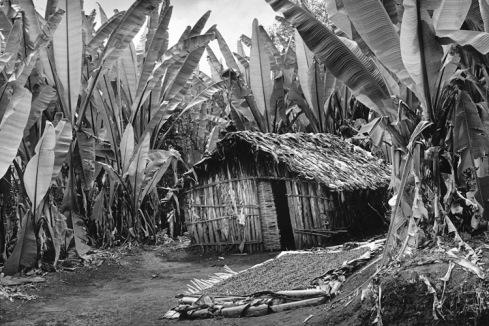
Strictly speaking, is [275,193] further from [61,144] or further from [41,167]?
[41,167]

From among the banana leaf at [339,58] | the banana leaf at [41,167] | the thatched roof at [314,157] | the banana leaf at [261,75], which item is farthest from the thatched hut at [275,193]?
the banana leaf at [41,167]

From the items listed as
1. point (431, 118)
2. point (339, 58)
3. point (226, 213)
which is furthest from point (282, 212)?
point (431, 118)

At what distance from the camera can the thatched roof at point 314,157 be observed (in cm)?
600

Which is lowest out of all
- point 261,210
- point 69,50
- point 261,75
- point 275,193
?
point 261,210

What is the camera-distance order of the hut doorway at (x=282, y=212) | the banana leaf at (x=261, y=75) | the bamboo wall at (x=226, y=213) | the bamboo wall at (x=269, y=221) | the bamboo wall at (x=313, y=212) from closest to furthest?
the bamboo wall at (x=313, y=212) < the bamboo wall at (x=269, y=221) < the bamboo wall at (x=226, y=213) < the hut doorway at (x=282, y=212) < the banana leaf at (x=261, y=75)

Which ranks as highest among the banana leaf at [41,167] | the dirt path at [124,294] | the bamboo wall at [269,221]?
the banana leaf at [41,167]

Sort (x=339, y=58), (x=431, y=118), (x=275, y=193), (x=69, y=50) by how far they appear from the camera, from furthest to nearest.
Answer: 1. (x=275, y=193)
2. (x=69, y=50)
3. (x=339, y=58)
4. (x=431, y=118)

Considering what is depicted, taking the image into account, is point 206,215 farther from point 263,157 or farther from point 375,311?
point 375,311

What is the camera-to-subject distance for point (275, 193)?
712cm

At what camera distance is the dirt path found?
3.66 m

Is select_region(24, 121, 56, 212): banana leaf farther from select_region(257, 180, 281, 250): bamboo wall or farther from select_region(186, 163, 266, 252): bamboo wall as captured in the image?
select_region(257, 180, 281, 250): bamboo wall

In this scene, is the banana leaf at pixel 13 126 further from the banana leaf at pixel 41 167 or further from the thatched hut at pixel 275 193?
the thatched hut at pixel 275 193

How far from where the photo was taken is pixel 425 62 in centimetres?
322

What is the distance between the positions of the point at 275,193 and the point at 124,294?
297 cm
